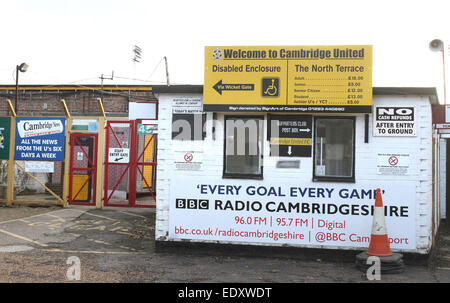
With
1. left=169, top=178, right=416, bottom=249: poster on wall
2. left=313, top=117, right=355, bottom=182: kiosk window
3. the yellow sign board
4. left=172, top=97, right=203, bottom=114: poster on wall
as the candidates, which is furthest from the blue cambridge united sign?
left=313, top=117, right=355, bottom=182: kiosk window

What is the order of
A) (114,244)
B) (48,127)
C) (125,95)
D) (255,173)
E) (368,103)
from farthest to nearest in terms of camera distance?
(125,95)
(48,127)
(114,244)
(255,173)
(368,103)

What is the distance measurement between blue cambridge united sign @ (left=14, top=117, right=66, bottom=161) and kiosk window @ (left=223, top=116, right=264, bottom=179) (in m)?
7.53

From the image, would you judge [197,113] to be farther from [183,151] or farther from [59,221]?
[59,221]

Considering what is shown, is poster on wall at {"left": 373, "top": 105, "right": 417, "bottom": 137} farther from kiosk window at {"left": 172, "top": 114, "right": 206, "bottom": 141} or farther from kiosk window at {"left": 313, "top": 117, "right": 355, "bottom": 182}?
kiosk window at {"left": 172, "top": 114, "right": 206, "bottom": 141}

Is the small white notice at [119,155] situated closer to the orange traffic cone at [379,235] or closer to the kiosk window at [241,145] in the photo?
the kiosk window at [241,145]

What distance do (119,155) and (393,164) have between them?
8879mm

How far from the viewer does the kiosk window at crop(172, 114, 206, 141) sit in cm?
877

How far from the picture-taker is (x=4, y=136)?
48.3ft

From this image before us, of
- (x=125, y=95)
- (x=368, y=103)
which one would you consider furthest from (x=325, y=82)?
(x=125, y=95)

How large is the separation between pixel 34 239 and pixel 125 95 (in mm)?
12902

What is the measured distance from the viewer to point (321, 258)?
8.34 m

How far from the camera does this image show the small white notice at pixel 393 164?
814 cm

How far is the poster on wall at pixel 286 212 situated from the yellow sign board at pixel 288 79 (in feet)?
4.82

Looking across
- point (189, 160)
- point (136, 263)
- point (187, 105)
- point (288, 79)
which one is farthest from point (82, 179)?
point (288, 79)
